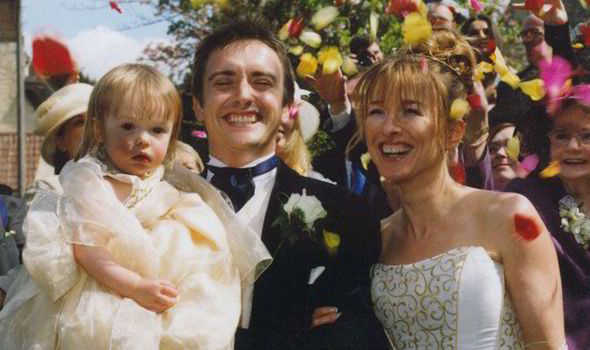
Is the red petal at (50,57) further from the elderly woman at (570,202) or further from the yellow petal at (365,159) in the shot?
the elderly woman at (570,202)

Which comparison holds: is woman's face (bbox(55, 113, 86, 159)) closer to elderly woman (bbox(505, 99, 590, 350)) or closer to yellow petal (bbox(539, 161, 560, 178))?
elderly woman (bbox(505, 99, 590, 350))

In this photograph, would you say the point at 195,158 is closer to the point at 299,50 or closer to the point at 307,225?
the point at 299,50

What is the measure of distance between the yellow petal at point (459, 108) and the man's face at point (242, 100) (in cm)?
80

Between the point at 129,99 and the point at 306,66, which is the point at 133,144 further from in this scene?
the point at 306,66

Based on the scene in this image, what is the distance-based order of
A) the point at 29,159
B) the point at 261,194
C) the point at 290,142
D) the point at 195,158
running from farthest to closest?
the point at 29,159 → the point at 195,158 → the point at 290,142 → the point at 261,194

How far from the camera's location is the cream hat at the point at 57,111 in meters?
5.27

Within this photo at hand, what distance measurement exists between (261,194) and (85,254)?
2.94 ft

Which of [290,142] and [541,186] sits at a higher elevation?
[541,186]

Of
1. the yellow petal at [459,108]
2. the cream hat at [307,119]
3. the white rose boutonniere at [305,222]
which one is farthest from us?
the cream hat at [307,119]

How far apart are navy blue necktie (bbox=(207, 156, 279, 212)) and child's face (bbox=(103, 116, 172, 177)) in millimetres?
383

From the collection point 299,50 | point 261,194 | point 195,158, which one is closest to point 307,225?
point 261,194

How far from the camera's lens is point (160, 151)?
3564 mm

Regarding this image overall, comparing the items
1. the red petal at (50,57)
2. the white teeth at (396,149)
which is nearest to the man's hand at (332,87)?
the white teeth at (396,149)

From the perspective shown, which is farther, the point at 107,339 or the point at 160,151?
the point at 160,151
